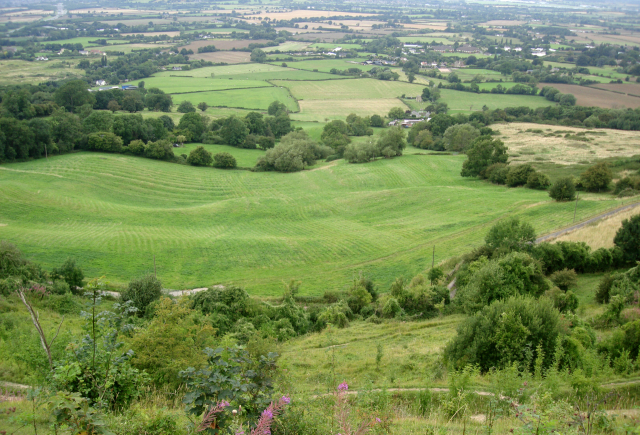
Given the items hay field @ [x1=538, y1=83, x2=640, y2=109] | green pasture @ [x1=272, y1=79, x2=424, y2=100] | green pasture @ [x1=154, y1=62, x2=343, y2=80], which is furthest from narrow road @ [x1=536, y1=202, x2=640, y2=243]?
green pasture @ [x1=154, y1=62, x2=343, y2=80]

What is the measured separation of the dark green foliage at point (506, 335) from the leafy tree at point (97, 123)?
7414cm

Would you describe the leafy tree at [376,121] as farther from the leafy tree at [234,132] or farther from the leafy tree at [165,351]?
the leafy tree at [165,351]

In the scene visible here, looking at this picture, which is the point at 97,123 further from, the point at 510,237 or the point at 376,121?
the point at 510,237

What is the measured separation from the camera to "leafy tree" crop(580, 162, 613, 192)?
189ft

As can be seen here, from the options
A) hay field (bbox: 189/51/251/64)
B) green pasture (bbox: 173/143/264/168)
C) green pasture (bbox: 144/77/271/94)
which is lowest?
green pasture (bbox: 173/143/264/168)

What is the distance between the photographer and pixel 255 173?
75.3 meters

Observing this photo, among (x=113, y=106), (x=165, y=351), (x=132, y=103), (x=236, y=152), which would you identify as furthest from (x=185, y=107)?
(x=165, y=351)

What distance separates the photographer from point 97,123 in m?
77.4

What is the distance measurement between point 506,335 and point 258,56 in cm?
16708

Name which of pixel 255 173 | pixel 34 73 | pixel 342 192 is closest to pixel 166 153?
pixel 255 173

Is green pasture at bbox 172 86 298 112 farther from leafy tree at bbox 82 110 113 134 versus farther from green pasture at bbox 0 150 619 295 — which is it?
green pasture at bbox 0 150 619 295

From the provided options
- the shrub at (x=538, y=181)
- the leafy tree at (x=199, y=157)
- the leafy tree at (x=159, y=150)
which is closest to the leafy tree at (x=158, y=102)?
the leafy tree at (x=159, y=150)

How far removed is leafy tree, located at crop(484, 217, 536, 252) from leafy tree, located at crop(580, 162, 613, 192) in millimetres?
31575

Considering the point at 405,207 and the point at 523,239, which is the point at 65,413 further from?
the point at 405,207
